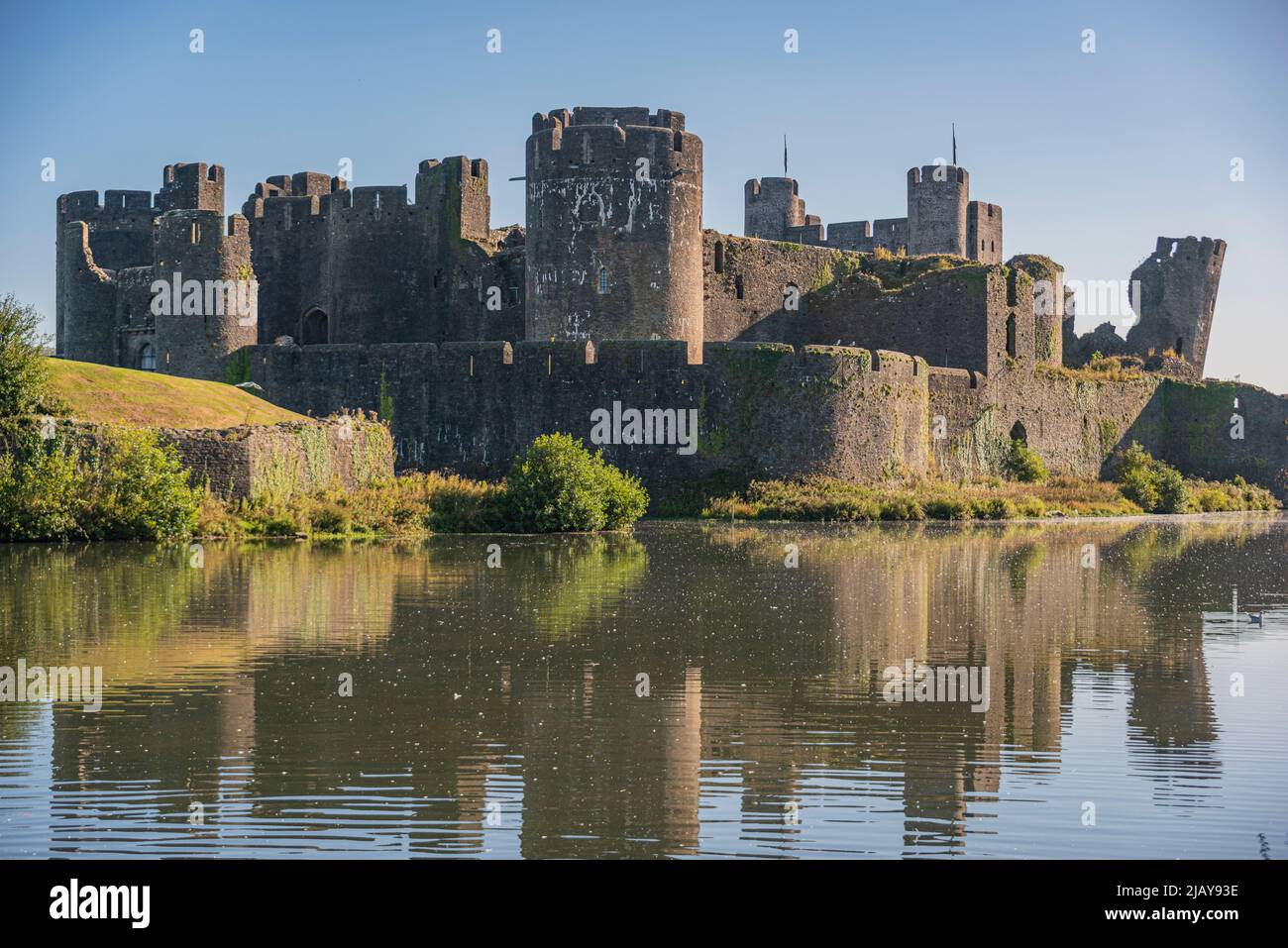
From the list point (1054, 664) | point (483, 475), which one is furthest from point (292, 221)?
point (1054, 664)

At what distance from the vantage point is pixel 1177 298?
59469 millimetres

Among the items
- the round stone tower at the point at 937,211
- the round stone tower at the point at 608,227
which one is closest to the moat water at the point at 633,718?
the round stone tower at the point at 608,227

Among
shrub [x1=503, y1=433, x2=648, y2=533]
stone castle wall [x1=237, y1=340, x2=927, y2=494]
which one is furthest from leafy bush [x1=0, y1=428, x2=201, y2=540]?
stone castle wall [x1=237, y1=340, x2=927, y2=494]

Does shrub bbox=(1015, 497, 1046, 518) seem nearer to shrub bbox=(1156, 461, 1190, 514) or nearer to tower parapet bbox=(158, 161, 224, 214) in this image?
shrub bbox=(1156, 461, 1190, 514)

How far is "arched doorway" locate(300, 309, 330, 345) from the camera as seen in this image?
160ft

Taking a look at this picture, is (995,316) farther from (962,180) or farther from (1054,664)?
(1054,664)

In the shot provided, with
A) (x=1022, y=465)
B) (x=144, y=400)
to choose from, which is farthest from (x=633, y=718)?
(x=1022, y=465)

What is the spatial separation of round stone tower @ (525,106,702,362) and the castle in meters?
0.06

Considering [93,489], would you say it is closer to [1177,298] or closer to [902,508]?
[902,508]

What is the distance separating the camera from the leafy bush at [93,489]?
86.0 ft

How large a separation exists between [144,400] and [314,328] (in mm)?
18881

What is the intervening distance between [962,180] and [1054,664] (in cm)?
5273

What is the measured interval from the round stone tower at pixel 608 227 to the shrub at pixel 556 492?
33.1 ft

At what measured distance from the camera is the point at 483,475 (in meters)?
37.0
